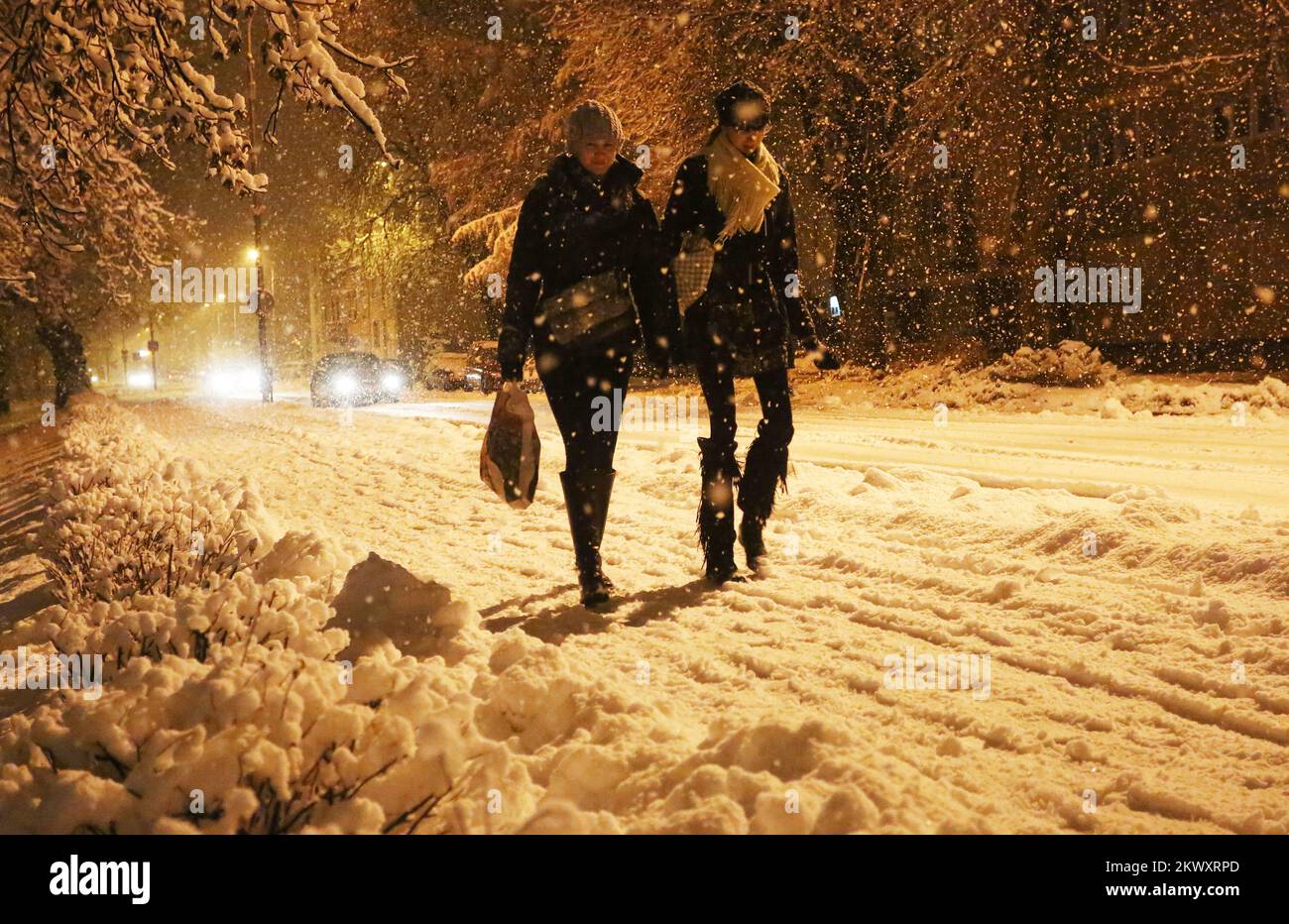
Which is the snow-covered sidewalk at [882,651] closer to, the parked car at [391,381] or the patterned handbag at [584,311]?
the patterned handbag at [584,311]

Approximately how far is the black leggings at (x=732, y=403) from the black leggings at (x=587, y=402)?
1.35 feet

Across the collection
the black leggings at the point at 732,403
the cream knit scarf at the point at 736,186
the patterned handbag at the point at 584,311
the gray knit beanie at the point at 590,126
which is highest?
the gray knit beanie at the point at 590,126

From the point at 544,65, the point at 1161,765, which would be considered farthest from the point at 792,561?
the point at 544,65

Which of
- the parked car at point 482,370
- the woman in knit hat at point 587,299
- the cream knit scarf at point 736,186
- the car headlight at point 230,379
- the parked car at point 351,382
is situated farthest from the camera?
the car headlight at point 230,379

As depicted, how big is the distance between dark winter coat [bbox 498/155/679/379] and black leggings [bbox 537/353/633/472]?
62mm

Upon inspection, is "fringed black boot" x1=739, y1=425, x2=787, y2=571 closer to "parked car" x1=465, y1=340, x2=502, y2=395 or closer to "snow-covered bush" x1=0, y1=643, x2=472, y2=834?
"snow-covered bush" x1=0, y1=643, x2=472, y2=834

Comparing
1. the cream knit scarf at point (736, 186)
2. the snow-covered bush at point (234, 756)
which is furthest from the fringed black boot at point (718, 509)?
the snow-covered bush at point (234, 756)

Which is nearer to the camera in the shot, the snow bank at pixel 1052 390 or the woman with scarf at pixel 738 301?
the woman with scarf at pixel 738 301

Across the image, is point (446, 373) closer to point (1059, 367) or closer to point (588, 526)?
point (1059, 367)

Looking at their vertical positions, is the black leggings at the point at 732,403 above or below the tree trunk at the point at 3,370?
below

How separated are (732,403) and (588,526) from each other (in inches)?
37.4

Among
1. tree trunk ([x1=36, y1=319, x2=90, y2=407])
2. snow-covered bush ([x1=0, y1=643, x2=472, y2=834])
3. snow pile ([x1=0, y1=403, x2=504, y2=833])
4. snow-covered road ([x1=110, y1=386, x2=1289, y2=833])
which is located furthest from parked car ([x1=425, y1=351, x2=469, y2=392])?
snow-covered bush ([x1=0, y1=643, x2=472, y2=834])

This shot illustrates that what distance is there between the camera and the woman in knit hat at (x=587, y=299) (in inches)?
193

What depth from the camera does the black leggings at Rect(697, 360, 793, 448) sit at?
16.9ft
